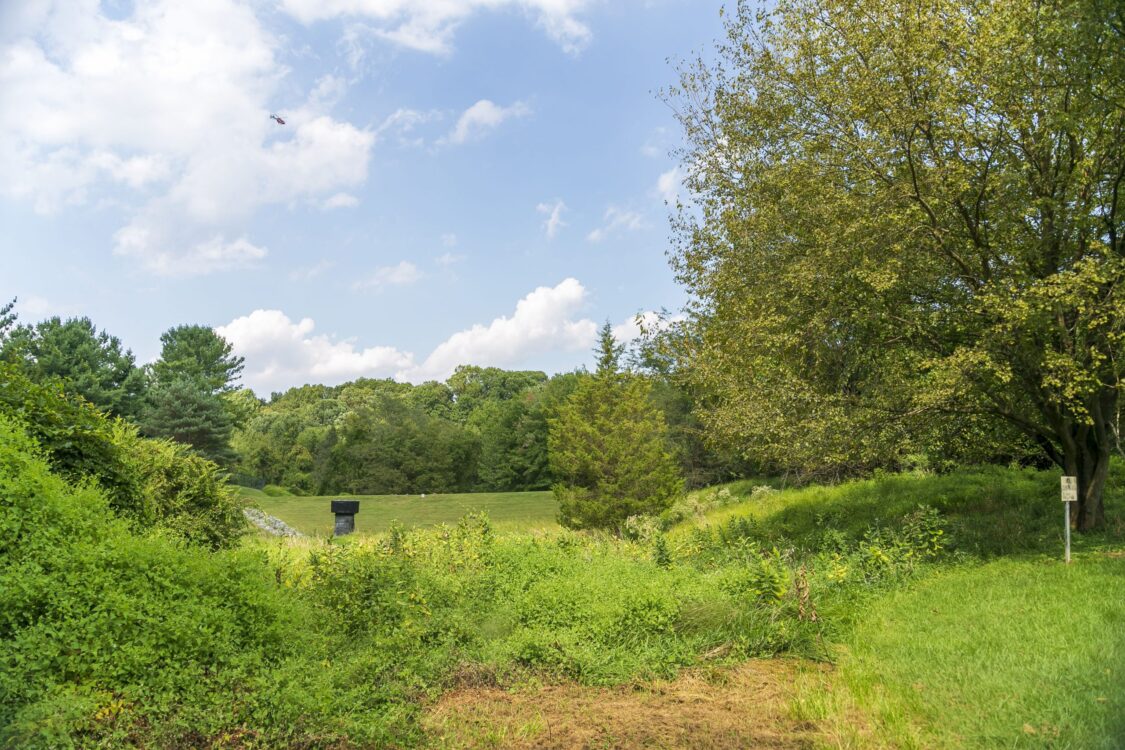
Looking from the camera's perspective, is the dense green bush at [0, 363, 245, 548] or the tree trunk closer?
the dense green bush at [0, 363, 245, 548]

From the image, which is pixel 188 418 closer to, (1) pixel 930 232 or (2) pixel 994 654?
(1) pixel 930 232

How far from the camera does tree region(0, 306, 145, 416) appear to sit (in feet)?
104

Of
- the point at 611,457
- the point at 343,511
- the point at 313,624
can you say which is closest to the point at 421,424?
the point at 611,457

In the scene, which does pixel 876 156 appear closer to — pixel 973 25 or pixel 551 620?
pixel 973 25

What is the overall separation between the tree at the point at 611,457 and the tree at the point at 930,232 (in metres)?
11.2

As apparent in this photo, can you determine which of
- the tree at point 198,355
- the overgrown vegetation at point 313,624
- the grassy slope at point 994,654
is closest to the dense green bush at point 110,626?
the overgrown vegetation at point 313,624

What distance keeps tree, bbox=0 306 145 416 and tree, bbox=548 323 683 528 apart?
68.0 ft

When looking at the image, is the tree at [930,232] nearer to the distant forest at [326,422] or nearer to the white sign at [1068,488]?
the white sign at [1068,488]

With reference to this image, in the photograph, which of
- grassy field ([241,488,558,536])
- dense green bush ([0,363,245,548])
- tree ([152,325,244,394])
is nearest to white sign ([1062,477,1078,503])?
dense green bush ([0,363,245,548])

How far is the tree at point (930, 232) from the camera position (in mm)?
9391

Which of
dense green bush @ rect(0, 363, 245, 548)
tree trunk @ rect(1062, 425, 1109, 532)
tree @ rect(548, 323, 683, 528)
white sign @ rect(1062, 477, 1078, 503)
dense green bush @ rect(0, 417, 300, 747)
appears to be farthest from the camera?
tree @ rect(548, 323, 683, 528)

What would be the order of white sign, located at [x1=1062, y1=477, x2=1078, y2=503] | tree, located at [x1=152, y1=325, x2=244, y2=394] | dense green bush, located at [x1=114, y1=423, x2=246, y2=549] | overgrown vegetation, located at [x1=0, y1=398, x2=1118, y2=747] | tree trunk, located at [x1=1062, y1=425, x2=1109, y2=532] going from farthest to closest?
tree, located at [x1=152, y1=325, x2=244, y2=394]
tree trunk, located at [x1=1062, y1=425, x2=1109, y2=532]
dense green bush, located at [x1=114, y1=423, x2=246, y2=549]
white sign, located at [x1=1062, y1=477, x2=1078, y2=503]
overgrown vegetation, located at [x1=0, y1=398, x2=1118, y2=747]

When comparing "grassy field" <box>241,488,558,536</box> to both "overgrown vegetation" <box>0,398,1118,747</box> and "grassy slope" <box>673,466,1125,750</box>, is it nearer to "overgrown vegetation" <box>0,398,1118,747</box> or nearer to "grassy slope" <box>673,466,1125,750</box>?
"grassy slope" <box>673,466,1125,750</box>

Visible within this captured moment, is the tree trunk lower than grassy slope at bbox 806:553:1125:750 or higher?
higher
